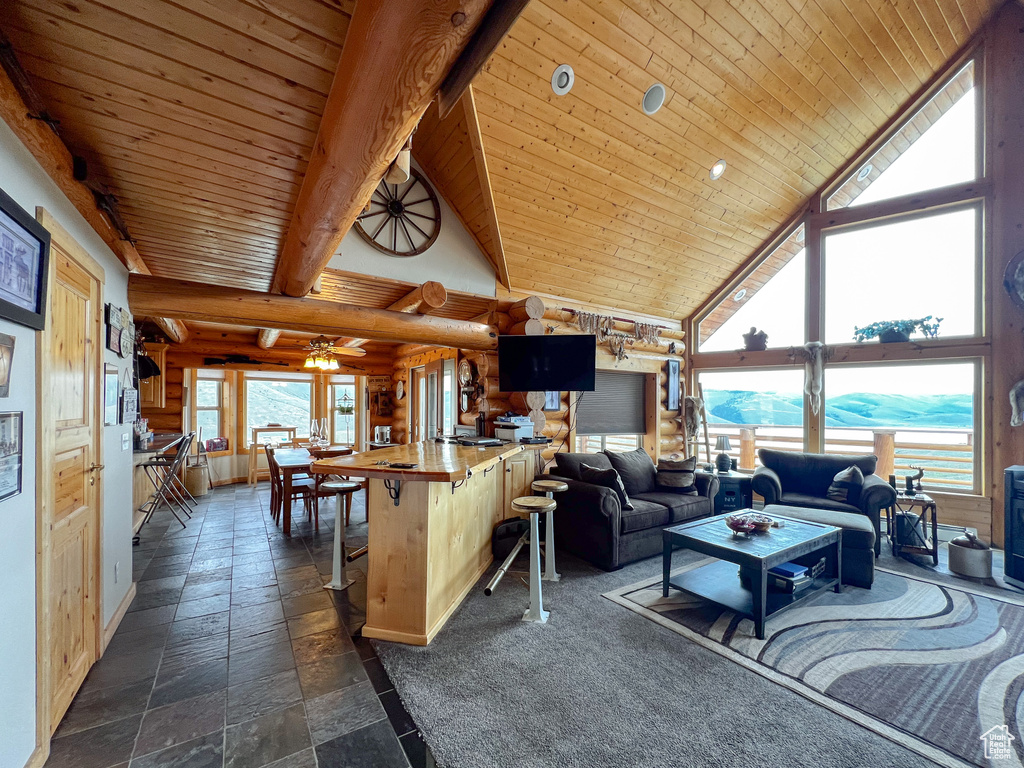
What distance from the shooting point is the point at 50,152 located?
5.55 ft

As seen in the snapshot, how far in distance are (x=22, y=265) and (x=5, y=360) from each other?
0.34m

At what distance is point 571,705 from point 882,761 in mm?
1238

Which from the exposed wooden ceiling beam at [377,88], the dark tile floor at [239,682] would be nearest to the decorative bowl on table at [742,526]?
the dark tile floor at [239,682]

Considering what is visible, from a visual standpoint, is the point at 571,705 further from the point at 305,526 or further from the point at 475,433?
the point at 305,526

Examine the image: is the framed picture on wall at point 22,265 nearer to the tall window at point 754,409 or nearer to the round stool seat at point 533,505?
the round stool seat at point 533,505

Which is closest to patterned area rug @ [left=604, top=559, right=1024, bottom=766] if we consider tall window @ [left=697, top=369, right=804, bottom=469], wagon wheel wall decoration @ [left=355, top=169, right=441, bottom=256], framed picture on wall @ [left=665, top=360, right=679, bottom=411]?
tall window @ [left=697, top=369, right=804, bottom=469]

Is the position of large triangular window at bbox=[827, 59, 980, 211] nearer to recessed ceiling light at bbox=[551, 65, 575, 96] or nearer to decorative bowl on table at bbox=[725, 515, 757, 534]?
recessed ceiling light at bbox=[551, 65, 575, 96]

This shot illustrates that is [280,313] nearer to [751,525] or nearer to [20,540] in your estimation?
[20,540]

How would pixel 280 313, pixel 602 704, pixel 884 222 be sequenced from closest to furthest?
pixel 602 704, pixel 280 313, pixel 884 222

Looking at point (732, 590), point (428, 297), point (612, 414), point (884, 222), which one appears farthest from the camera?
point (612, 414)

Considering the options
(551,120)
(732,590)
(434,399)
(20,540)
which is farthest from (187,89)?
(434,399)

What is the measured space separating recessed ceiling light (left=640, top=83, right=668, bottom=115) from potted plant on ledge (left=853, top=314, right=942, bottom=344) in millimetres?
3714

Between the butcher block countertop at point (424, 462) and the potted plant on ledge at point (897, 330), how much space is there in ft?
15.2

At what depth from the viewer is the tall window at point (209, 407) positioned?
7.23 m
